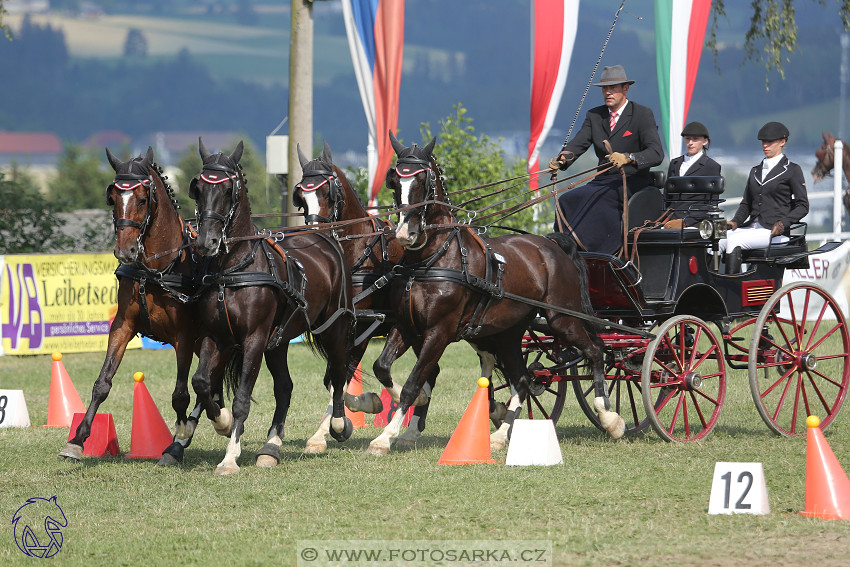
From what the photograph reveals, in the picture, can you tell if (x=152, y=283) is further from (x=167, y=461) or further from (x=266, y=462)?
(x=266, y=462)

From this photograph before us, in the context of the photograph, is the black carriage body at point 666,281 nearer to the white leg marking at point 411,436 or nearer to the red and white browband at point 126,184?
the white leg marking at point 411,436

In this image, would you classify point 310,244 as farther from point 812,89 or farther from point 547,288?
point 812,89

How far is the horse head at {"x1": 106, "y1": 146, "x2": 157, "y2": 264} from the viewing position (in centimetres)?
713

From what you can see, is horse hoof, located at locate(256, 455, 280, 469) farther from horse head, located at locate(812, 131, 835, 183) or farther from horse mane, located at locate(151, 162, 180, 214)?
horse head, located at locate(812, 131, 835, 183)

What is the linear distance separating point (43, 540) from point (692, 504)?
3.50 metres

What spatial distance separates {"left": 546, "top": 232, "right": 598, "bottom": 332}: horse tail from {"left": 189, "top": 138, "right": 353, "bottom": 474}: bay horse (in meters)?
1.96

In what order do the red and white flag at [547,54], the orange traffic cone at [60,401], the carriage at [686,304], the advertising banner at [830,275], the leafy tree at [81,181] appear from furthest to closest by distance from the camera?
1. the leafy tree at [81,181]
2. the advertising banner at [830,275]
3. the red and white flag at [547,54]
4. the orange traffic cone at [60,401]
5. the carriage at [686,304]

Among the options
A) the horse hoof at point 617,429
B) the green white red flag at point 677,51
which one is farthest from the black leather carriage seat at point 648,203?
the green white red flag at point 677,51

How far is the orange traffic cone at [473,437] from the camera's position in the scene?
755 centimetres

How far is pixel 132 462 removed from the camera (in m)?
7.94

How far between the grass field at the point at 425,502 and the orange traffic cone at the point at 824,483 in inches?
5.8

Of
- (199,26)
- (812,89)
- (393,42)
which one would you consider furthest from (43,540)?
(199,26)

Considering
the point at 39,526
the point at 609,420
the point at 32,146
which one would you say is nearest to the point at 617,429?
the point at 609,420

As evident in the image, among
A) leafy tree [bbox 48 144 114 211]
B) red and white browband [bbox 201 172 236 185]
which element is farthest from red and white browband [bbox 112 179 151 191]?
leafy tree [bbox 48 144 114 211]
